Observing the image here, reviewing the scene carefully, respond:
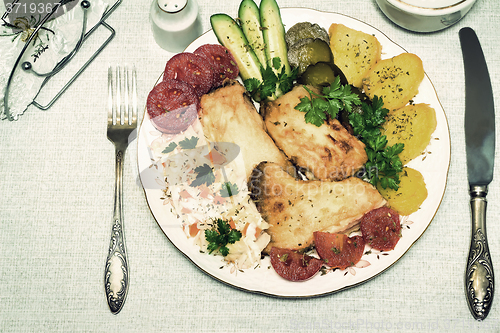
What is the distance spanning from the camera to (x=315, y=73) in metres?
2.28

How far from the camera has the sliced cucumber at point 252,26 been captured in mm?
2490

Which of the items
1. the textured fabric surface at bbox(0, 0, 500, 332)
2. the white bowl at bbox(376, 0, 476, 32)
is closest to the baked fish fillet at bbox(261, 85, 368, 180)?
the textured fabric surface at bbox(0, 0, 500, 332)

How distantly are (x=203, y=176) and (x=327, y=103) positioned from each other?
0.88 meters

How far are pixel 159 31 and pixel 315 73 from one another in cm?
110

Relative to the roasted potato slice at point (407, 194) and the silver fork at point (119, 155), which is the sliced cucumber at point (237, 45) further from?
the roasted potato slice at point (407, 194)

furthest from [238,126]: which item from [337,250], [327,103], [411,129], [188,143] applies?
[411,129]

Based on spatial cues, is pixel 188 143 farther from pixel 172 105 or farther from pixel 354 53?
pixel 354 53

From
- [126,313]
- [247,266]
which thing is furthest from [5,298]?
[247,266]

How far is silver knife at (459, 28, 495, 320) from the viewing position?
2.22 m

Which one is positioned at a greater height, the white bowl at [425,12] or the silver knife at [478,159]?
the white bowl at [425,12]

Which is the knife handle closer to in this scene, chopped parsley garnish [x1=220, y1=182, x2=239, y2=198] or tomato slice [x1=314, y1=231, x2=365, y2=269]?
tomato slice [x1=314, y1=231, x2=365, y2=269]

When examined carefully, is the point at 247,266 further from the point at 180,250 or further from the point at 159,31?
the point at 159,31

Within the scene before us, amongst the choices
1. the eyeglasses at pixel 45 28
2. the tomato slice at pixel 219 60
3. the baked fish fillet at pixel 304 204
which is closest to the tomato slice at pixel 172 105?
the tomato slice at pixel 219 60

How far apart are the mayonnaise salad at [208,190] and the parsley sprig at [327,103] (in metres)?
0.49
